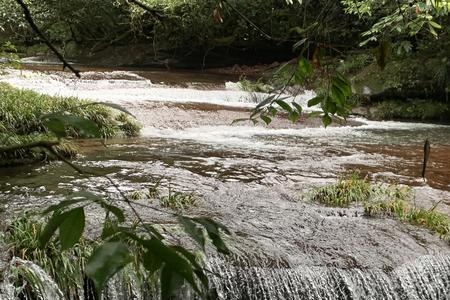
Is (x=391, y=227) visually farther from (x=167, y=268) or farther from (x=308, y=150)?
(x=167, y=268)

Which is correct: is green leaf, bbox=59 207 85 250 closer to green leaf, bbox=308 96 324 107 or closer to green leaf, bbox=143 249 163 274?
green leaf, bbox=143 249 163 274

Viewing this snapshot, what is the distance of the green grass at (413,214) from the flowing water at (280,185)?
16 cm

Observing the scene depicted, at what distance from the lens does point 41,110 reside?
7.57 meters

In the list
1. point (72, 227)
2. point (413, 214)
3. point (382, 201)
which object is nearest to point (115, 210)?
point (72, 227)

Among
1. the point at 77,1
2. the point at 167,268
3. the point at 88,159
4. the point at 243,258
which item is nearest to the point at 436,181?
the point at 243,258

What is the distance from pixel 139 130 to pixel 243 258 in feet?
20.4

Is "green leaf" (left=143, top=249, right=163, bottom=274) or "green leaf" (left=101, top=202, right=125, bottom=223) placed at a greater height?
"green leaf" (left=101, top=202, right=125, bottom=223)

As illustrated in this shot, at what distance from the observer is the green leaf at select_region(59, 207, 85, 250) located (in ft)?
2.32

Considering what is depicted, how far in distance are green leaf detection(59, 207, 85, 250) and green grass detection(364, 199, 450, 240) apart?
5.28 m

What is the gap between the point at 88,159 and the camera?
771 centimetres

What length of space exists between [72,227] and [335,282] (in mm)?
4162

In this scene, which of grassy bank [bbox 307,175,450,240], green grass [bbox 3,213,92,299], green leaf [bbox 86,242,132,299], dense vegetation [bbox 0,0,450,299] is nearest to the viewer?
green leaf [bbox 86,242,132,299]

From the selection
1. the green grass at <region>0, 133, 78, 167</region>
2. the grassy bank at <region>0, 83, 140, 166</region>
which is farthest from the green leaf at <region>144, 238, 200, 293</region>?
the green grass at <region>0, 133, 78, 167</region>

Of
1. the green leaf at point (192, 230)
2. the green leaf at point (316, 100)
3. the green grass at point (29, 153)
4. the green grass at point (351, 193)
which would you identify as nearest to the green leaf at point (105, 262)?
the green leaf at point (192, 230)
